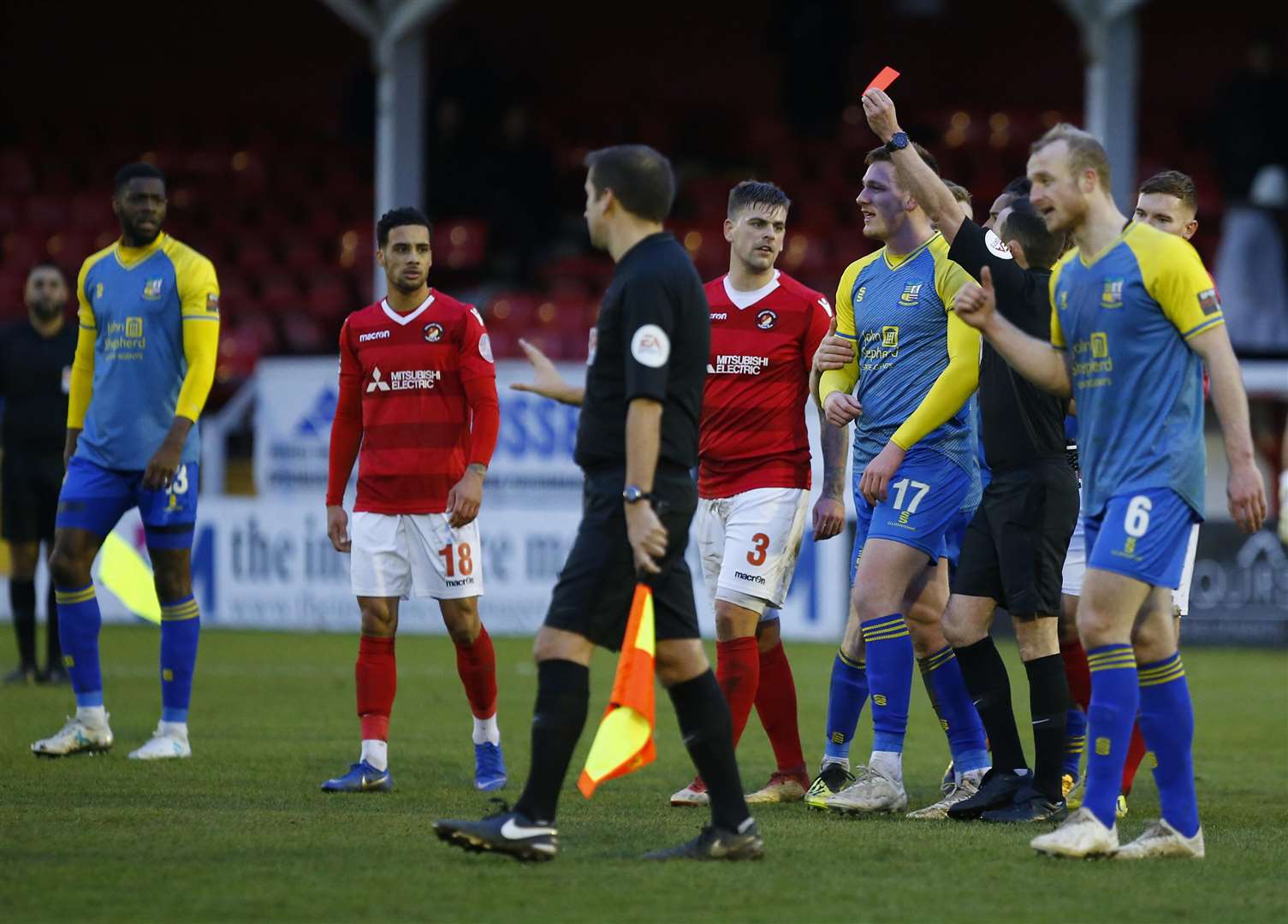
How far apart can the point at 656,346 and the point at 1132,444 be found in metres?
1.49

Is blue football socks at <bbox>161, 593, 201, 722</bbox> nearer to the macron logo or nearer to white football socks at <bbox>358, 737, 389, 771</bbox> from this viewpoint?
white football socks at <bbox>358, 737, 389, 771</bbox>

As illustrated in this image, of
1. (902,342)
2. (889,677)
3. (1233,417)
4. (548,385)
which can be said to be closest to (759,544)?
(889,677)

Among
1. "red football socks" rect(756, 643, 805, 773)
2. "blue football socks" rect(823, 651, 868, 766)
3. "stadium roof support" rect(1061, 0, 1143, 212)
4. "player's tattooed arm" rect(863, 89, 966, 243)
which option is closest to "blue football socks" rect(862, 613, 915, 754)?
"blue football socks" rect(823, 651, 868, 766)

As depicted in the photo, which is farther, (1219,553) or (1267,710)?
(1219,553)

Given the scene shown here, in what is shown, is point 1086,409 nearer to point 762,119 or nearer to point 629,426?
point 629,426

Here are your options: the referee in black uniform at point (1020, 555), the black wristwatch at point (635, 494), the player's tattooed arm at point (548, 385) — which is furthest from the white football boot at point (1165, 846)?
the player's tattooed arm at point (548, 385)

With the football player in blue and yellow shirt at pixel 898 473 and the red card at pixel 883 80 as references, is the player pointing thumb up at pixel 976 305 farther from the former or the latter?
the red card at pixel 883 80

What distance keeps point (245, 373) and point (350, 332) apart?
1134cm

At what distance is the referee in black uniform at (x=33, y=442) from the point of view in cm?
1145

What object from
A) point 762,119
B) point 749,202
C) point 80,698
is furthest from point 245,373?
point 749,202

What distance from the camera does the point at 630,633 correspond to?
546 centimetres

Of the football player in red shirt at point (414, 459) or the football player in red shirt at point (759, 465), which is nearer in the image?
the football player in red shirt at point (759, 465)

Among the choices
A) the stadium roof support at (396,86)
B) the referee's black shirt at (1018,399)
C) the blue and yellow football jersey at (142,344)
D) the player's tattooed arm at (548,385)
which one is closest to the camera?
the player's tattooed arm at (548,385)

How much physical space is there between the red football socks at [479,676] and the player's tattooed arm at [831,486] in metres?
1.42
